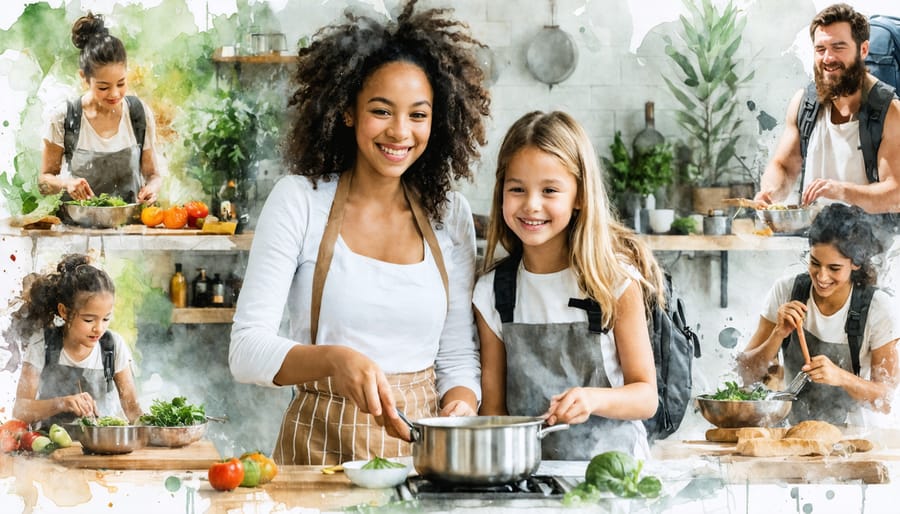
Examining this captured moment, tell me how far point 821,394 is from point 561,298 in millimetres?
1059

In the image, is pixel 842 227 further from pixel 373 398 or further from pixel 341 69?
pixel 373 398

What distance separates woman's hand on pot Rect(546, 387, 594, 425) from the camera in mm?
1614

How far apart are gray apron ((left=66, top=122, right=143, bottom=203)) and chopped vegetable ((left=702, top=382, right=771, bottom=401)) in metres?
1.72

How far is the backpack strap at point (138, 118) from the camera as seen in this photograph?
282 cm

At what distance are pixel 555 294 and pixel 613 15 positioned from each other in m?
1.30

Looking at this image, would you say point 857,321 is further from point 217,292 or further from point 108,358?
point 108,358

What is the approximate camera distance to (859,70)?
267cm

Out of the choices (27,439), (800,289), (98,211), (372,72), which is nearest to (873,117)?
(800,289)

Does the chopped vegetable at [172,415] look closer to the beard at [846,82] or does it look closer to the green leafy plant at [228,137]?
the green leafy plant at [228,137]

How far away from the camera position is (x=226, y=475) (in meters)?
1.54

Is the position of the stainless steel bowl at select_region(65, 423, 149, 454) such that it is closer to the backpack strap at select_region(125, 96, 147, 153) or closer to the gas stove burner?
the backpack strap at select_region(125, 96, 147, 153)

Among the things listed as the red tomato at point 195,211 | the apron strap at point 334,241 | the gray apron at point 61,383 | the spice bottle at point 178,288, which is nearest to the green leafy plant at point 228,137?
the red tomato at point 195,211

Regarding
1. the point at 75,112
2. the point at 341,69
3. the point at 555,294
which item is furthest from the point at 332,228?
the point at 75,112

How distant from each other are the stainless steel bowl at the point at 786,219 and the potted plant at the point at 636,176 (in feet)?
1.52
